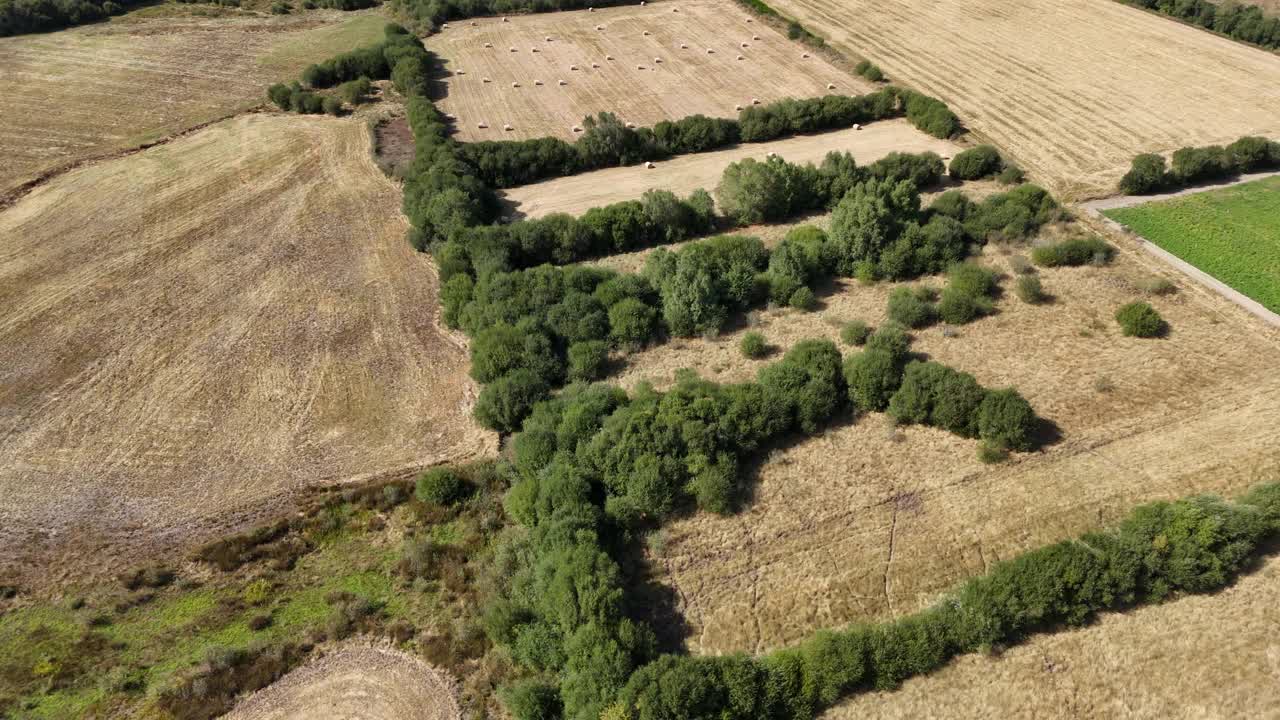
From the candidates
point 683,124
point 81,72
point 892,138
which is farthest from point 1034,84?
point 81,72

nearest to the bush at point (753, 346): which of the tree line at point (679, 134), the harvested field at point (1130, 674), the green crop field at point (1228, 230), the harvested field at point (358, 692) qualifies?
the harvested field at point (1130, 674)

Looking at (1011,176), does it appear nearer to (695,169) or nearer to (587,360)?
(695,169)

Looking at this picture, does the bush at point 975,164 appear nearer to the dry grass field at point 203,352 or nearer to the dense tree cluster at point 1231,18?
the dry grass field at point 203,352

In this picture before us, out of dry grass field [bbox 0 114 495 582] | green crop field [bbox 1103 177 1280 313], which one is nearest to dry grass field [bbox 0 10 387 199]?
dry grass field [bbox 0 114 495 582]

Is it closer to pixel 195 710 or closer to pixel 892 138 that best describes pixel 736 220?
pixel 892 138

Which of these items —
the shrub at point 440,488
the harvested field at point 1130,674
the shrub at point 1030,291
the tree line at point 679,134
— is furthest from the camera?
the tree line at point 679,134

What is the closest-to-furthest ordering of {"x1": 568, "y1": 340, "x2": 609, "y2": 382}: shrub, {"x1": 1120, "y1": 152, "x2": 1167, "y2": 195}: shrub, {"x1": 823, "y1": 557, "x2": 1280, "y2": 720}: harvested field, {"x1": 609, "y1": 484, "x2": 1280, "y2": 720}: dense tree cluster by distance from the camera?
{"x1": 609, "y1": 484, "x2": 1280, "y2": 720}: dense tree cluster
{"x1": 823, "y1": 557, "x2": 1280, "y2": 720}: harvested field
{"x1": 568, "y1": 340, "x2": 609, "y2": 382}: shrub
{"x1": 1120, "y1": 152, "x2": 1167, "y2": 195}: shrub

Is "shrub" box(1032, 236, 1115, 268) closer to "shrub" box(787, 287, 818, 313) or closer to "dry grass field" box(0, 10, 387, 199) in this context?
"shrub" box(787, 287, 818, 313)
